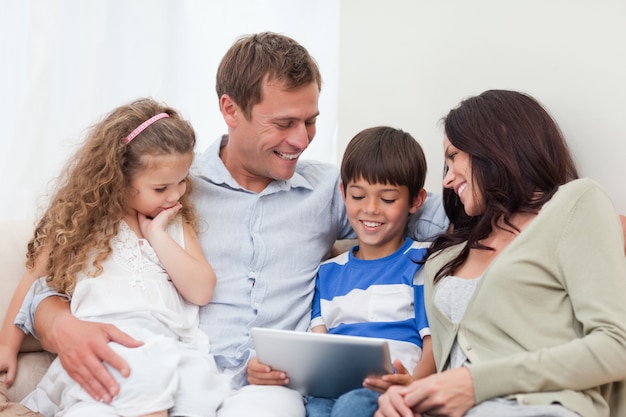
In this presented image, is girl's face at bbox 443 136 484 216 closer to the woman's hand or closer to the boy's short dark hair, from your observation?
the boy's short dark hair

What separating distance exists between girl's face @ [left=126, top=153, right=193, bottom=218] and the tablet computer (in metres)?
0.43

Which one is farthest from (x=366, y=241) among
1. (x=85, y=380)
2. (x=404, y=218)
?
(x=85, y=380)

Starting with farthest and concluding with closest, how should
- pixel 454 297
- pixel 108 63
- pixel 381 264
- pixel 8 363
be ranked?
pixel 108 63 → pixel 381 264 → pixel 8 363 → pixel 454 297

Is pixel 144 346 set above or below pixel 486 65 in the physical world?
below

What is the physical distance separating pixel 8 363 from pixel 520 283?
3.71 feet

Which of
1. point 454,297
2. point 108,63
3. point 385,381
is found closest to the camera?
point 385,381

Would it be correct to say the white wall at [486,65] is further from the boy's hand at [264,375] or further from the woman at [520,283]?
the boy's hand at [264,375]

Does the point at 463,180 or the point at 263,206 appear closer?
the point at 463,180

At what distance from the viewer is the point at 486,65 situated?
2072 mm

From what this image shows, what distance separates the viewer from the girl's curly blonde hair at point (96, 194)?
1.78m

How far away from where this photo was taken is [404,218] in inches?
75.8

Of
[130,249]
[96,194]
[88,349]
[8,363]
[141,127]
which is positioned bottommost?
[8,363]

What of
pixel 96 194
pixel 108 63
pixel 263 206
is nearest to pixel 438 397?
pixel 263 206

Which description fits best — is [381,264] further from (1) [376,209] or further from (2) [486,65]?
(2) [486,65]
